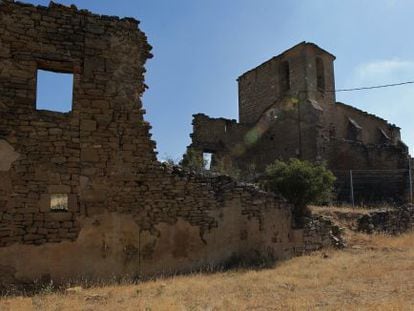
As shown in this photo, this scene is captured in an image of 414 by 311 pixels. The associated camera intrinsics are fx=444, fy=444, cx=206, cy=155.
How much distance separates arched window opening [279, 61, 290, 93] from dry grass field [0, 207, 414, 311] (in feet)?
45.1

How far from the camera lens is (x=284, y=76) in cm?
2336

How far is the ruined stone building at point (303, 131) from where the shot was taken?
1827cm

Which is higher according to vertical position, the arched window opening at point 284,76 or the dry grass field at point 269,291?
the arched window opening at point 284,76

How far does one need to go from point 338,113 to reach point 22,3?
18.0 m

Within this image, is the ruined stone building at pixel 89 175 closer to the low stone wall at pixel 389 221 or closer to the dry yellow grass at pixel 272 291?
the dry yellow grass at pixel 272 291

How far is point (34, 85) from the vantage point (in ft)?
29.2

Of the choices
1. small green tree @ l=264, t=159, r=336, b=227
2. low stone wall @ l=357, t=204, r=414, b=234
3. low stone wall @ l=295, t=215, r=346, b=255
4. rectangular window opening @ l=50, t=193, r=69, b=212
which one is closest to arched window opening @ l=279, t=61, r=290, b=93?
low stone wall @ l=357, t=204, r=414, b=234

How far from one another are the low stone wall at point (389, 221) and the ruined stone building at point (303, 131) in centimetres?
214

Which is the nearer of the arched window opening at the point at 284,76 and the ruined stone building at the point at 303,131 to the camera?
the ruined stone building at the point at 303,131

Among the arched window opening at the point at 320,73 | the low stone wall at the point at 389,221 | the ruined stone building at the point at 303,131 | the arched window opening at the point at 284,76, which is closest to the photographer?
the low stone wall at the point at 389,221

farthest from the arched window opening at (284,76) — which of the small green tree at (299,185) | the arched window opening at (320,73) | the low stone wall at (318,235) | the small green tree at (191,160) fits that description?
the low stone wall at (318,235)

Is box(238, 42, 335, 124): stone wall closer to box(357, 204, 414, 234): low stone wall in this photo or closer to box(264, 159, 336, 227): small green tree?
box(357, 204, 414, 234): low stone wall

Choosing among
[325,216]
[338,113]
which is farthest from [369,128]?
[325,216]

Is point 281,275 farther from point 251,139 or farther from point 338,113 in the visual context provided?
point 338,113
